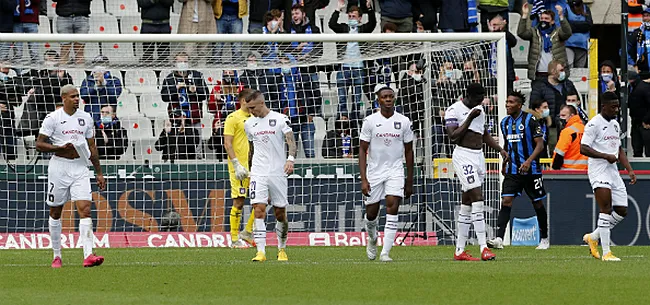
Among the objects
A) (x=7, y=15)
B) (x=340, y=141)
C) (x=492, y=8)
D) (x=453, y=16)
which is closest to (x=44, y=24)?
(x=7, y=15)

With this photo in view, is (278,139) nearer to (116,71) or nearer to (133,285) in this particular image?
(133,285)

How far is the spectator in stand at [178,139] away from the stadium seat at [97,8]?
3.62 m

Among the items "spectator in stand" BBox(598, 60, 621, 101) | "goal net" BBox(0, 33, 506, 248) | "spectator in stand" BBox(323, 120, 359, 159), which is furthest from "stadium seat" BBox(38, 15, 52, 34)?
"spectator in stand" BBox(598, 60, 621, 101)

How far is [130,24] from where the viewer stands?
24453 millimetres

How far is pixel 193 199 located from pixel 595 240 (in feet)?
26.1

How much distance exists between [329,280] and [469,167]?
3.71 meters

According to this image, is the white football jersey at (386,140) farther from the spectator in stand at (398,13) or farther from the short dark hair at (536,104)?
the spectator in stand at (398,13)

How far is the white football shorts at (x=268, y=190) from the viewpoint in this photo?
15656mm

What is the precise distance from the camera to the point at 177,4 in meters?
25.1

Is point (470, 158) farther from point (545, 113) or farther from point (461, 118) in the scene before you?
point (545, 113)

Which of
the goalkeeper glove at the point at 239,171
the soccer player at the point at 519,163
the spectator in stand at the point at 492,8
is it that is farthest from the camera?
the spectator in stand at the point at 492,8

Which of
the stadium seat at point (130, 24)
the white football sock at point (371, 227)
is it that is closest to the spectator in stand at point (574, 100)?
the white football sock at point (371, 227)

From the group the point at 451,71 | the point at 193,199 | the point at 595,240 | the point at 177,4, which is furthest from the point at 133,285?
the point at 177,4

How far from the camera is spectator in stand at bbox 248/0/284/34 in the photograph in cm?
2327
